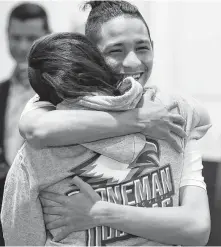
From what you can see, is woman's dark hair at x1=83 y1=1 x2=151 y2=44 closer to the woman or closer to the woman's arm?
the woman

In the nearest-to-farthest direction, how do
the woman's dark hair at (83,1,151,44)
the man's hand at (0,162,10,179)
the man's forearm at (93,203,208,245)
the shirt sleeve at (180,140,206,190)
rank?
the man's forearm at (93,203,208,245) < the shirt sleeve at (180,140,206,190) < the woman's dark hair at (83,1,151,44) < the man's hand at (0,162,10,179)

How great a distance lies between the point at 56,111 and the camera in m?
0.91

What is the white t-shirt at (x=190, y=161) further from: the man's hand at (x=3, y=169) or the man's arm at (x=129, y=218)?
the man's hand at (x=3, y=169)

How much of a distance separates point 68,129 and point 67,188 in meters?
0.14

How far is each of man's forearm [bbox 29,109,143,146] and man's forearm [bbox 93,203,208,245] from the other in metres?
0.16

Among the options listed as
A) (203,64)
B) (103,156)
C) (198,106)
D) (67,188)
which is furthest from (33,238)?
(203,64)

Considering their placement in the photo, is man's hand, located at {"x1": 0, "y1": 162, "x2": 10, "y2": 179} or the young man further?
man's hand, located at {"x1": 0, "y1": 162, "x2": 10, "y2": 179}

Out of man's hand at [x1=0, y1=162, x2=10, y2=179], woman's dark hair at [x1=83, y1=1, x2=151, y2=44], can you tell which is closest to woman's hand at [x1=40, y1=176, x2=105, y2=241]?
woman's dark hair at [x1=83, y1=1, x2=151, y2=44]

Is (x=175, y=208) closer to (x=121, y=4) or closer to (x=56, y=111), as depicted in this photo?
(x=56, y=111)

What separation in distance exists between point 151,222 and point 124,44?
1.49ft

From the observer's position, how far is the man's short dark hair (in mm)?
1974

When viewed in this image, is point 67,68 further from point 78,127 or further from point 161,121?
point 161,121

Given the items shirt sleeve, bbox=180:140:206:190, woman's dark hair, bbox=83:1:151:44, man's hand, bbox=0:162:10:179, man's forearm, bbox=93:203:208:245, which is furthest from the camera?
man's hand, bbox=0:162:10:179

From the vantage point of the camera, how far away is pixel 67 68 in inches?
35.3
